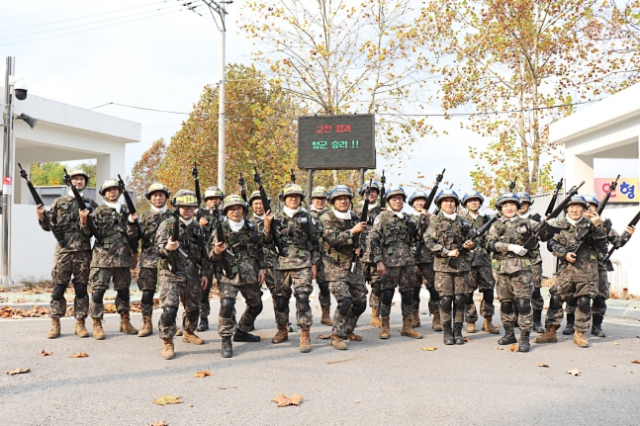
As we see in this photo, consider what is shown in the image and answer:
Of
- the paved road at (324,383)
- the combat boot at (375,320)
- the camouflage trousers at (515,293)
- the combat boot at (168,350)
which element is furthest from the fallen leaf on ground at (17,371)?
the camouflage trousers at (515,293)

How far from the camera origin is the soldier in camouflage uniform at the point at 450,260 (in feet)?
25.9

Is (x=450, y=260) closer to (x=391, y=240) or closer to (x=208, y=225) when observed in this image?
(x=391, y=240)

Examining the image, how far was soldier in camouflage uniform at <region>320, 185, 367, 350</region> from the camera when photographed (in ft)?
25.1

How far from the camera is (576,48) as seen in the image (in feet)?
Answer: 78.2

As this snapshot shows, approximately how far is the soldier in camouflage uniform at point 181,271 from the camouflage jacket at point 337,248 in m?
1.55

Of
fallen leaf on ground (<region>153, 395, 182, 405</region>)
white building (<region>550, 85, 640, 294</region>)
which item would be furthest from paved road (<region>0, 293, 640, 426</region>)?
white building (<region>550, 85, 640, 294</region>)

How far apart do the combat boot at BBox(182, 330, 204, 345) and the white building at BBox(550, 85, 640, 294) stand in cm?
1000

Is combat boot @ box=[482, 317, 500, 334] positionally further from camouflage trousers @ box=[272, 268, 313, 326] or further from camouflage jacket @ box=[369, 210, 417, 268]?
camouflage trousers @ box=[272, 268, 313, 326]

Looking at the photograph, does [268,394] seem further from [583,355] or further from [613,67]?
[613,67]

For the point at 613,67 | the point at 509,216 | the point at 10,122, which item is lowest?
the point at 509,216

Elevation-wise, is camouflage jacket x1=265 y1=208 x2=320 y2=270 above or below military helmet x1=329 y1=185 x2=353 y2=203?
below

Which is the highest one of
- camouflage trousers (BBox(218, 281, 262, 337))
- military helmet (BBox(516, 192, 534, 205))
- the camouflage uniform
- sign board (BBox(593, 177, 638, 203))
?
sign board (BBox(593, 177, 638, 203))

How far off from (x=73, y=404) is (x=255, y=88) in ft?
83.1

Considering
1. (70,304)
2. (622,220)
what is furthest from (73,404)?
(622,220)
